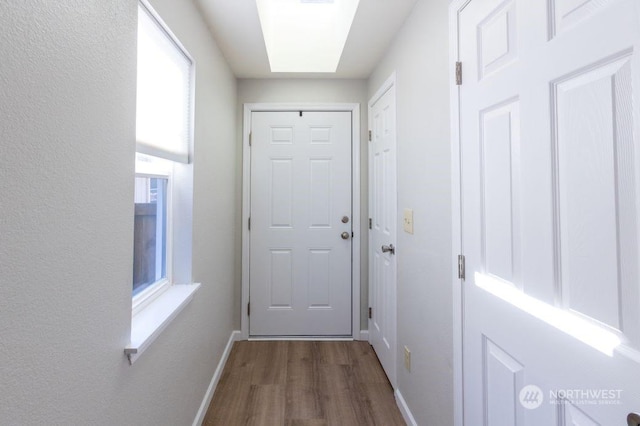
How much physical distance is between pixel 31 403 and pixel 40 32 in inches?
31.0

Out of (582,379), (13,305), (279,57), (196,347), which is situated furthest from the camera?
(279,57)

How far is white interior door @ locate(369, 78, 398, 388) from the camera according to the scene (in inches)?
82.8

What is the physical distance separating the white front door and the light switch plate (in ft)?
2.03

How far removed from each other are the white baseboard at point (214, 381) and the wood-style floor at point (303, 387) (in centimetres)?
4

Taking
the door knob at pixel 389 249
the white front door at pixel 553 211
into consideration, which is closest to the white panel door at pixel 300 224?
the door knob at pixel 389 249

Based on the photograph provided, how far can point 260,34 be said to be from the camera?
6.58 ft

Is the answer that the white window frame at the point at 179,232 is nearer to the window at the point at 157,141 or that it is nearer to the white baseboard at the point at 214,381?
the window at the point at 157,141

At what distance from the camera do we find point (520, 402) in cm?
91

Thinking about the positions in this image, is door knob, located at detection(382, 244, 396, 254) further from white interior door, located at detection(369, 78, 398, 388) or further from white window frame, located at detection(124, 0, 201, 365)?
white window frame, located at detection(124, 0, 201, 365)

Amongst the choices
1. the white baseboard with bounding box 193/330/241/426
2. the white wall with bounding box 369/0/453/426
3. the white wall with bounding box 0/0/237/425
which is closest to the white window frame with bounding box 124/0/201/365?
the white wall with bounding box 0/0/237/425

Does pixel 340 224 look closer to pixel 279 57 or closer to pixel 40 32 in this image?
pixel 279 57

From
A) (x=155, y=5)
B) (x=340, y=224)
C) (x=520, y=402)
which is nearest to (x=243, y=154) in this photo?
(x=340, y=224)

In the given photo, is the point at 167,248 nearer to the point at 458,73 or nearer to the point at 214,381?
the point at 214,381

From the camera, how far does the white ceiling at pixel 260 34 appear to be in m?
1.72
